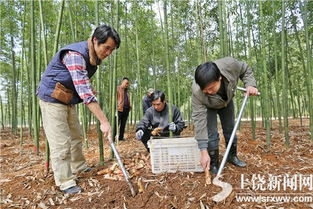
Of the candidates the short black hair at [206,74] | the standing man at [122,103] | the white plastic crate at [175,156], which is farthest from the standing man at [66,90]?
the standing man at [122,103]

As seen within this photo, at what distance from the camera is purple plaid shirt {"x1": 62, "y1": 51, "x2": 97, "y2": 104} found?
2.08m

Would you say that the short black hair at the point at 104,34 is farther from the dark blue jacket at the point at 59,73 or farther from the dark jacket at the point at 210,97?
the dark jacket at the point at 210,97

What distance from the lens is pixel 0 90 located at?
47.5 ft

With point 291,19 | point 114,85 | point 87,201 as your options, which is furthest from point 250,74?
point 291,19

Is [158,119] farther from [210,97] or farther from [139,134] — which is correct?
[210,97]

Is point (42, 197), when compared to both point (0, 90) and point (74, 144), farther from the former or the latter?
point (0, 90)

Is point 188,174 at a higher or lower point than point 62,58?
lower

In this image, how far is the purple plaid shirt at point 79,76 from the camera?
2.08m

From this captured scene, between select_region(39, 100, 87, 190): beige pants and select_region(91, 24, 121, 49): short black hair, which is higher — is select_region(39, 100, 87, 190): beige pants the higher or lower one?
the lower one

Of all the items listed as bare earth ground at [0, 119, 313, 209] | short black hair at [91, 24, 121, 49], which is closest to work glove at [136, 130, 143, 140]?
bare earth ground at [0, 119, 313, 209]

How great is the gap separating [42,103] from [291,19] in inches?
279

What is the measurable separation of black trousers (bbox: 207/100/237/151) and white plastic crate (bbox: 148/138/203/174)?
223mm

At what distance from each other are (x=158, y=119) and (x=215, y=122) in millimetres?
1142

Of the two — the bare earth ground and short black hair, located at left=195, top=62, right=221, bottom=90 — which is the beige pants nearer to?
the bare earth ground
